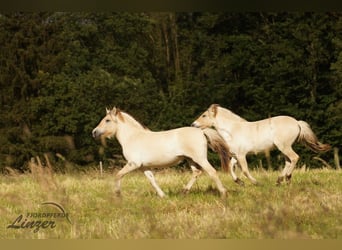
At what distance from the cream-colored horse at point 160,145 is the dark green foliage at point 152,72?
409 cm

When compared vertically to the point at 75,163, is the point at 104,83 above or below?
above

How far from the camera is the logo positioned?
20.2 ft

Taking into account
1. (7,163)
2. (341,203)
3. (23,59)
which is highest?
(23,59)

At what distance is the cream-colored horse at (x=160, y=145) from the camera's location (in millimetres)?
7191

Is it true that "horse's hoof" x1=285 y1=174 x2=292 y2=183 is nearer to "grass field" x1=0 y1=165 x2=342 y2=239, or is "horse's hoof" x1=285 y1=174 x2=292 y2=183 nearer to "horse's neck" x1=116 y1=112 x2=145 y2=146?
"grass field" x1=0 y1=165 x2=342 y2=239

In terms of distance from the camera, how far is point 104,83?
43.0 ft

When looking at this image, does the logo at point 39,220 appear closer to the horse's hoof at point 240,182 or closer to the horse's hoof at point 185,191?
the horse's hoof at point 185,191

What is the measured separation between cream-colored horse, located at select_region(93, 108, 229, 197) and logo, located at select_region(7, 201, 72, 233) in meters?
1.14

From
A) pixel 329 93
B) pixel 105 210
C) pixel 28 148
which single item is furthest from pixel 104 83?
pixel 105 210

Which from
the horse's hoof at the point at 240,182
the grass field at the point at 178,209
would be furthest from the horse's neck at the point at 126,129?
the horse's hoof at the point at 240,182

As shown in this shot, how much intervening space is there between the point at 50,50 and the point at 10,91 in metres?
1.67

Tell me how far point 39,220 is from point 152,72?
276 inches

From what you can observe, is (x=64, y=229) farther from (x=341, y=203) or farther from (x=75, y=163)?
(x=75, y=163)

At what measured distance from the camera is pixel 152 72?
12898 mm
